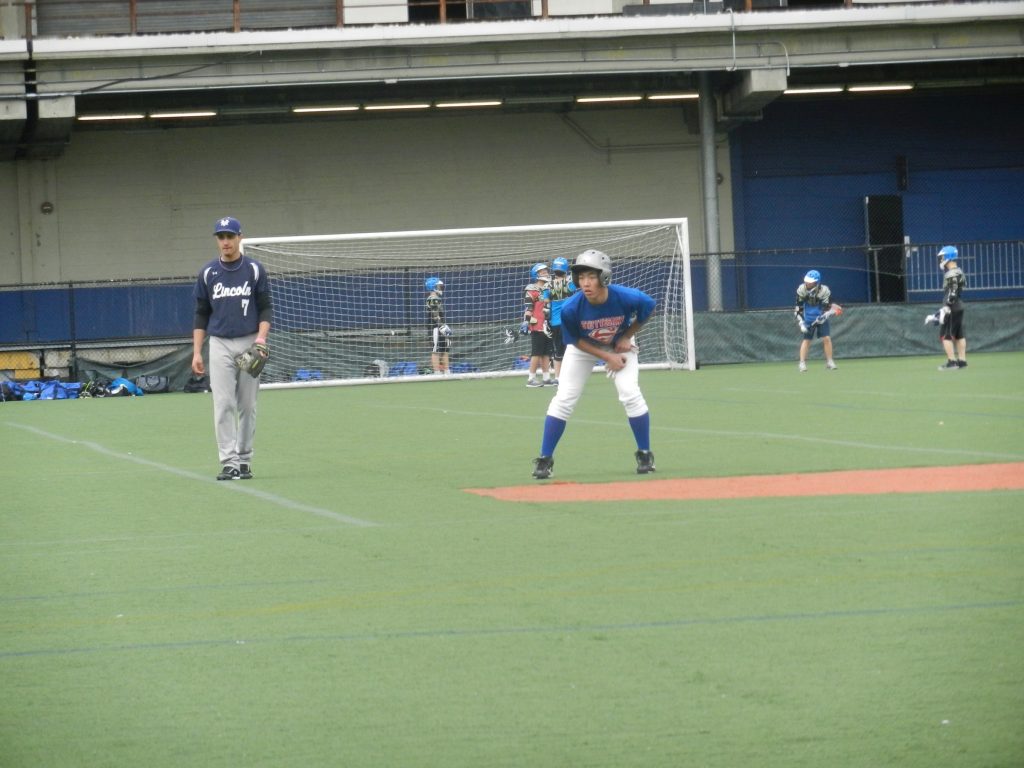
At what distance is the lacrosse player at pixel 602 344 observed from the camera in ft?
39.9

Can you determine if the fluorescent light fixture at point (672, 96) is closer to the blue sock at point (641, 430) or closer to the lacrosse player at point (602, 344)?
the lacrosse player at point (602, 344)

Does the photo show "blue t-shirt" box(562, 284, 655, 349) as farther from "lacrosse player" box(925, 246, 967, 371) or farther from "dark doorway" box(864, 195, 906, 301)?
"dark doorway" box(864, 195, 906, 301)

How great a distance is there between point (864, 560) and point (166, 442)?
38.0 feet

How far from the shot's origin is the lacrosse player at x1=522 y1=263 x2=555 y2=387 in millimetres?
26922

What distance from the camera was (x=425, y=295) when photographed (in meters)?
35.1

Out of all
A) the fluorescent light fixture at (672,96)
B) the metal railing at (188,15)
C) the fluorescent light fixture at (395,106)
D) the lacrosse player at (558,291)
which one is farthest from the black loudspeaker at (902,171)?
the lacrosse player at (558,291)

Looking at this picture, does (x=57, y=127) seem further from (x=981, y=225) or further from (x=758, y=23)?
(x=981, y=225)

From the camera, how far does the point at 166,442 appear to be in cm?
1769

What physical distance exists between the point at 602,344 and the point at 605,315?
0.27 m

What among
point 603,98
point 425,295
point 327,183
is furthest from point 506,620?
point 327,183

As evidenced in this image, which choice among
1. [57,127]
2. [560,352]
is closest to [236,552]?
[560,352]

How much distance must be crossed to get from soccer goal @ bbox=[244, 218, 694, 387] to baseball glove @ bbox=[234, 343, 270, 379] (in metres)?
18.1

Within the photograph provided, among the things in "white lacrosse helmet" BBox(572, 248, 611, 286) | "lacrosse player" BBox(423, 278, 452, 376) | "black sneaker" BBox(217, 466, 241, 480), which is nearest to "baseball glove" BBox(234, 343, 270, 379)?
"black sneaker" BBox(217, 466, 241, 480)

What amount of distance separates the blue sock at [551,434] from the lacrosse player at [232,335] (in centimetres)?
243
